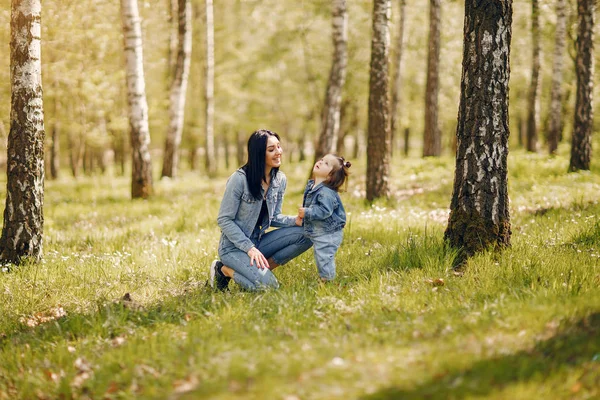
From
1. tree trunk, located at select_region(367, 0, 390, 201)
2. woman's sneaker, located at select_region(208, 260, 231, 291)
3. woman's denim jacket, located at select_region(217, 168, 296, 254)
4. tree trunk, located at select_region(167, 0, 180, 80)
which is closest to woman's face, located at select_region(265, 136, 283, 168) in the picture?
woman's denim jacket, located at select_region(217, 168, 296, 254)

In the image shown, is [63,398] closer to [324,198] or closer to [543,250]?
[324,198]

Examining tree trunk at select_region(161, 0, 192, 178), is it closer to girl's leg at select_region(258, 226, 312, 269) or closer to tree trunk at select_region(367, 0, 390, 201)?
tree trunk at select_region(367, 0, 390, 201)

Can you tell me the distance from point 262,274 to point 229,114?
24.2 metres

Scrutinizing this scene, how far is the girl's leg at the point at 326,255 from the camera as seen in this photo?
Result: 555 centimetres

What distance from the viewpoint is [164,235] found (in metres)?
8.43

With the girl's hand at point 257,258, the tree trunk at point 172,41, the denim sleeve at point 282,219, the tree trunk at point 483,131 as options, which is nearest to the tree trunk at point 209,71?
the tree trunk at point 172,41

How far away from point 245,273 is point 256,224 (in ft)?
2.08

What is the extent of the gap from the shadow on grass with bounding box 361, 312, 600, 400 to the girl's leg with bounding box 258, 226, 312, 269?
285cm

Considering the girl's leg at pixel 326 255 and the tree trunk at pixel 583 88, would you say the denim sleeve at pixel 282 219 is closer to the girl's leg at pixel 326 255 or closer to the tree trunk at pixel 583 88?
the girl's leg at pixel 326 255

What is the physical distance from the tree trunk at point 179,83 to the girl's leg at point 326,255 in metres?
11.8

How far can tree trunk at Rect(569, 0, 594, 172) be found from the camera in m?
11.9

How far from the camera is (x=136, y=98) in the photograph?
480 inches

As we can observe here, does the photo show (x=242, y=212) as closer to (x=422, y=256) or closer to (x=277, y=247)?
(x=277, y=247)

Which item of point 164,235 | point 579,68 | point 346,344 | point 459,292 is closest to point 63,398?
point 346,344
